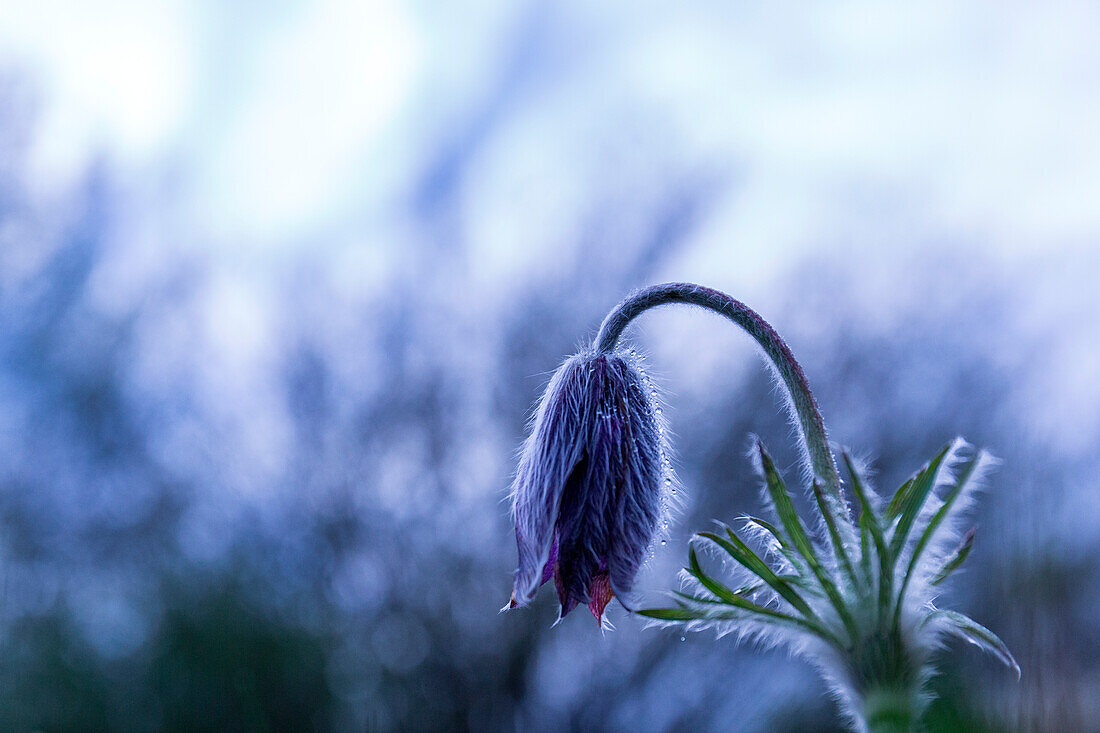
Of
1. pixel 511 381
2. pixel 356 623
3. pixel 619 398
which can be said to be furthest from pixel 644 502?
pixel 356 623

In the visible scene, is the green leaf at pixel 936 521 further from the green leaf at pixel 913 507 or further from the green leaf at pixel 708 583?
the green leaf at pixel 708 583

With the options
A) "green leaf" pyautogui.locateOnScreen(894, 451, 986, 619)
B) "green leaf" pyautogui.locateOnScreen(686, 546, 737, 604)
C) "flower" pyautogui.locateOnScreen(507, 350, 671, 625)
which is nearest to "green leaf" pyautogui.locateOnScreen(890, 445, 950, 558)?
"green leaf" pyautogui.locateOnScreen(894, 451, 986, 619)

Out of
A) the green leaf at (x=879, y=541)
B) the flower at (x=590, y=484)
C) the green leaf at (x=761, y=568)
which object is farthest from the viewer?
the flower at (x=590, y=484)

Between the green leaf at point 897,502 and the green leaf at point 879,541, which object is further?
the green leaf at point 897,502

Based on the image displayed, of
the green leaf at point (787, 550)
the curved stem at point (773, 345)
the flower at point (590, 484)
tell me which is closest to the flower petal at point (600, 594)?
the flower at point (590, 484)

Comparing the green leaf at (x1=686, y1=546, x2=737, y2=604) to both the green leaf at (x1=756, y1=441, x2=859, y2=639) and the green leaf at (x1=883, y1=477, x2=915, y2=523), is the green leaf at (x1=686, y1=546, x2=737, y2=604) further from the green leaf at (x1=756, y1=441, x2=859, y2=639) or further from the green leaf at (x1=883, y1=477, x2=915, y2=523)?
the green leaf at (x1=883, y1=477, x2=915, y2=523)

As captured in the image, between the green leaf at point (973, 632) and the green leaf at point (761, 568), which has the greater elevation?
the green leaf at point (761, 568)

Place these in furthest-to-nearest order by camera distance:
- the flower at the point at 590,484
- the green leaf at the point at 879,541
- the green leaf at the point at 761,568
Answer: the flower at the point at 590,484 < the green leaf at the point at 761,568 < the green leaf at the point at 879,541

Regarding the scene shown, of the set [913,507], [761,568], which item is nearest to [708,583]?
[761,568]
